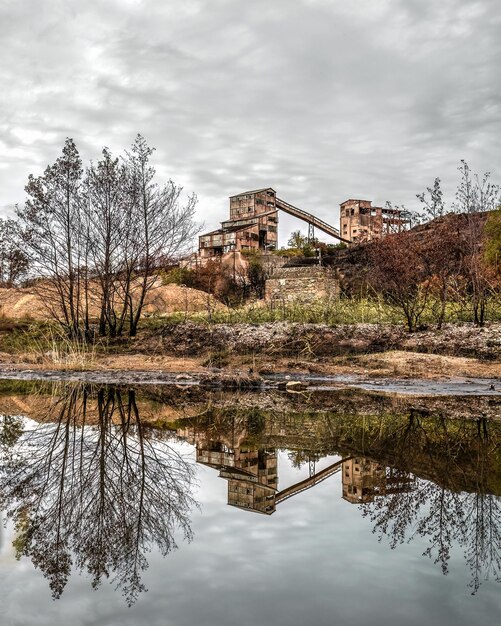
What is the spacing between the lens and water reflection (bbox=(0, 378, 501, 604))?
297cm

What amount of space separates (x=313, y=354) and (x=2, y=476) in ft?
36.8

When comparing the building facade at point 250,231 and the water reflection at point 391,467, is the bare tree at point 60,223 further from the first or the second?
the building facade at point 250,231

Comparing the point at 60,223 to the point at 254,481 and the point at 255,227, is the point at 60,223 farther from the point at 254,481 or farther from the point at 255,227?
the point at 255,227

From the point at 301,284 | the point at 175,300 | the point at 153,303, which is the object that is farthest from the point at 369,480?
the point at 301,284

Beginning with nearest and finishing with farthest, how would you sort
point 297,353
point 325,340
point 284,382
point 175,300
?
point 284,382 → point 297,353 → point 325,340 → point 175,300

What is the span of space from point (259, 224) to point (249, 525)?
171ft

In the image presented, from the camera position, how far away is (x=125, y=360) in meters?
15.0

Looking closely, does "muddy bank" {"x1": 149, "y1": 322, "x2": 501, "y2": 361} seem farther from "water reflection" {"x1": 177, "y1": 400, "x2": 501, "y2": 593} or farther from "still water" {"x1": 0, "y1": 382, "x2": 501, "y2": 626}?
"still water" {"x1": 0, "y1": 382, "x2": 501, "y2": 626}

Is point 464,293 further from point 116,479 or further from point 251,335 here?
Result: point 116,479

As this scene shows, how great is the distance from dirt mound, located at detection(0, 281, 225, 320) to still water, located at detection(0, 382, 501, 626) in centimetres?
1601

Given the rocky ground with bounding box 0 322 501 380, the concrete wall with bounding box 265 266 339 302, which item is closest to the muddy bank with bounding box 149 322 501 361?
the rocky ground with bounding box 0 322 501 380

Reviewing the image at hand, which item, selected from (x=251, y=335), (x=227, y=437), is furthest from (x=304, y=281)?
(x=227, y=437)

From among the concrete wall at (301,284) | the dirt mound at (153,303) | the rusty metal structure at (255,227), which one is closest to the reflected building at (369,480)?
the dirt mound at (153,303)

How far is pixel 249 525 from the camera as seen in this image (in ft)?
10.9
